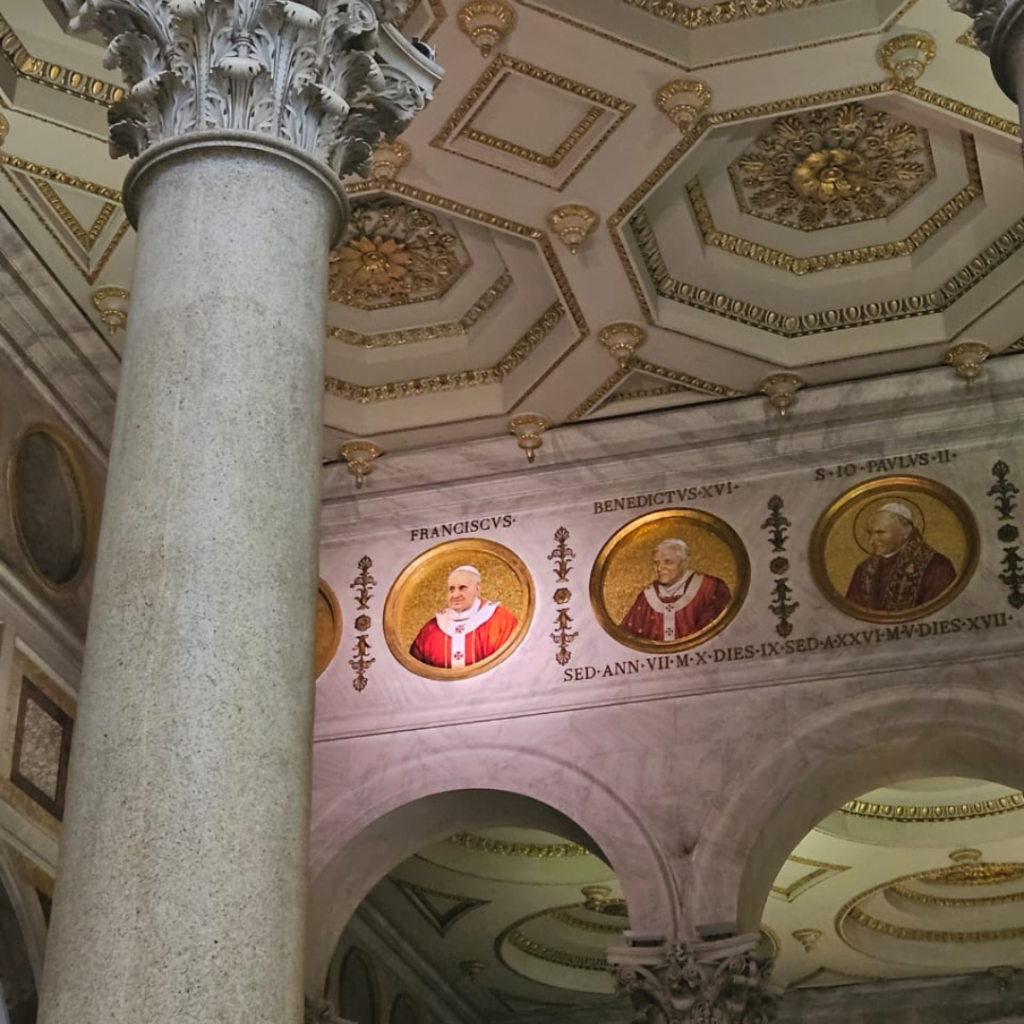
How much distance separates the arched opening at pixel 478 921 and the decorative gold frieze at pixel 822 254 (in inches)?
160

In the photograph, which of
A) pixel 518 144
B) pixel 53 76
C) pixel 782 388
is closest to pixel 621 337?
pixel 782 388

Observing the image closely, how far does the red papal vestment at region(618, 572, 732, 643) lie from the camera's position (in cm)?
1202

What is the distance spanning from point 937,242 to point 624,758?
381 cm

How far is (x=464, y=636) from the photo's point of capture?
1248 centimetres

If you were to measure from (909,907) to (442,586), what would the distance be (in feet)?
22.4

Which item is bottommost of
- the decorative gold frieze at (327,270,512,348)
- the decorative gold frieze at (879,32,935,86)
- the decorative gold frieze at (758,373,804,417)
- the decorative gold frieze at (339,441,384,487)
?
the decorative gold frieze at (758,373,804,417)

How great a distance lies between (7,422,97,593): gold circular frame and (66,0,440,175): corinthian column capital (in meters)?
5.08

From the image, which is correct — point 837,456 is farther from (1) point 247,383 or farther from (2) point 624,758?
(1) point 247,383

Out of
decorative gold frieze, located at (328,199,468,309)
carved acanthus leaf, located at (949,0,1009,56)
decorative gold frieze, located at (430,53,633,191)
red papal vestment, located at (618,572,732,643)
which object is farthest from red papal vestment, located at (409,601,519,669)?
carved acanthus leaf, located at (949,0,1009,56)

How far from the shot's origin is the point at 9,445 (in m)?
11.0

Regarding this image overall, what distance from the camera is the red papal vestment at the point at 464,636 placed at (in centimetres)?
1236

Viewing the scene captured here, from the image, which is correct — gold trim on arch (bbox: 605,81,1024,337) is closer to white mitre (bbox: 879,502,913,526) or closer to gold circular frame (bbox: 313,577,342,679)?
white mitre (bbox: 879,502,913,526)

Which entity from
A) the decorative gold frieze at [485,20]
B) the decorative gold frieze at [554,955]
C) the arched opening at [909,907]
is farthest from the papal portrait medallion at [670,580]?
the decorative gold frieze at [554,955]

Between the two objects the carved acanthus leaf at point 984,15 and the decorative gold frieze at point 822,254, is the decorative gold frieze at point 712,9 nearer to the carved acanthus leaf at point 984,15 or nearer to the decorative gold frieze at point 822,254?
the decorative gold frieze at point 822,254
